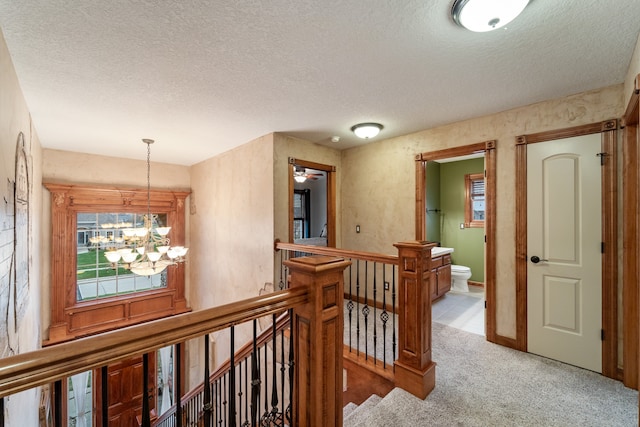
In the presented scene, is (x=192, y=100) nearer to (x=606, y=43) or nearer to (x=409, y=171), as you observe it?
(x=409, y=171)

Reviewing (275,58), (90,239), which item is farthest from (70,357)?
(90,239)

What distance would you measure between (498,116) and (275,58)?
2490 mm

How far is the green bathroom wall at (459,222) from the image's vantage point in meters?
5.31

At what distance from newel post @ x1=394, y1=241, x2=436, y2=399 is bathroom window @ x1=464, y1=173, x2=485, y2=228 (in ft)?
13.0

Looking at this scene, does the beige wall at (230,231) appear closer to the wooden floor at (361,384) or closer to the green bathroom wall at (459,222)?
the wooden floor at (361,384)

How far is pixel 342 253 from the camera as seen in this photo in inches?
108

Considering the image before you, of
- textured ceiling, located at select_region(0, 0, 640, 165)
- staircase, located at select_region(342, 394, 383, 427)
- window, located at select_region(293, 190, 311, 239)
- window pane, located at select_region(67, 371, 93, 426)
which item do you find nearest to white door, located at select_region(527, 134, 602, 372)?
textured ceiling, located at select_region(0, 0, 640, 165)

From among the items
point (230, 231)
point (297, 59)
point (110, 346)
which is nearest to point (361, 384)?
point (110, 346)

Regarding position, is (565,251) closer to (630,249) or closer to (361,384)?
(630,249)

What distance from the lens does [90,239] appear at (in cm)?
485

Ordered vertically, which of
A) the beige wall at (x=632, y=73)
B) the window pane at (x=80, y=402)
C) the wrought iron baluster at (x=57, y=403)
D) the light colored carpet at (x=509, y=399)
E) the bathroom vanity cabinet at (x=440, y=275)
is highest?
the beige wall at (x=632, y=73)

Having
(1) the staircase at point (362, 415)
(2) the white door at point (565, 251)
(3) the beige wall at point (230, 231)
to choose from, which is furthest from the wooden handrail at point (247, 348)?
(2) the white door at point (565, 251)

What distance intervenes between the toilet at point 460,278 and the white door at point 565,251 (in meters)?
2.25

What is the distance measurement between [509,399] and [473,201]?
413cm
